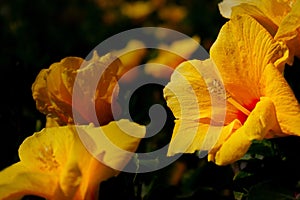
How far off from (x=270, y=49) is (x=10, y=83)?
30.7 inches

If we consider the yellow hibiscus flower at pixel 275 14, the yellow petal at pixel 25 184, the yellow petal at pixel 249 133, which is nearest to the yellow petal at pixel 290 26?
the yellow hibiscus flower at pixel 275 14

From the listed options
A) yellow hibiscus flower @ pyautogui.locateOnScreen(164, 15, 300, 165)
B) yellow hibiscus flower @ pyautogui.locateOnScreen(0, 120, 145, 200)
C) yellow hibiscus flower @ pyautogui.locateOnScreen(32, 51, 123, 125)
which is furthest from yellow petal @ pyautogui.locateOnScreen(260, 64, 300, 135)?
yellow hibiscus flower @ pyautogui.locateOnScreen(32, 51, 123, 125)

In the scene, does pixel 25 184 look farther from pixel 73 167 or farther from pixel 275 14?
pixel 275 14

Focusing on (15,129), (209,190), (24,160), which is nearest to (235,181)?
(209,190)

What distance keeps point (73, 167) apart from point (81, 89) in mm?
256

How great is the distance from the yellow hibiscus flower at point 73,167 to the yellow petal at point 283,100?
214 mm

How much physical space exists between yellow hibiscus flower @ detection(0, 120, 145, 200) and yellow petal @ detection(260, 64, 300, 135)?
214 millimetres

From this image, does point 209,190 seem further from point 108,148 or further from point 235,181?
point 108,148

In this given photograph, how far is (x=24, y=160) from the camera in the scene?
121 cm

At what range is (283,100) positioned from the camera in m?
1.10

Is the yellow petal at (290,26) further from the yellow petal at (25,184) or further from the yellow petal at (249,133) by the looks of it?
the yellow petal at (25,184)

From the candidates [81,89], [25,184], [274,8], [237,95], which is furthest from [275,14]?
[25,184]

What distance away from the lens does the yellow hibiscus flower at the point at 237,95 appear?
1090mm

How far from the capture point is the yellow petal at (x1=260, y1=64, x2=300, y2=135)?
3.55 feet
